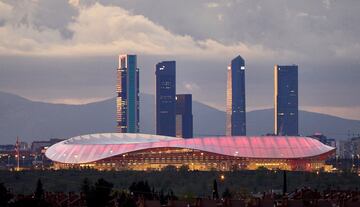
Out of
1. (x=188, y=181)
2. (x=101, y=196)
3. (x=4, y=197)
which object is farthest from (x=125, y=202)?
(x=188, y=181)

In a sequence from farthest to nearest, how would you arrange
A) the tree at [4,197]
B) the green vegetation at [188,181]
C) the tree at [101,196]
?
the green vegetation at [188,181] → the tree at [4,197] → the tree at [101,196]

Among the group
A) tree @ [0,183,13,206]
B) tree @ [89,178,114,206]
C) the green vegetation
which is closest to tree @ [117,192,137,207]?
tree @ [89,178,114,206]

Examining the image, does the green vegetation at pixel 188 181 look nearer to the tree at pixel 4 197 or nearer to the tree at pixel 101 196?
the tree at pixel 4 197

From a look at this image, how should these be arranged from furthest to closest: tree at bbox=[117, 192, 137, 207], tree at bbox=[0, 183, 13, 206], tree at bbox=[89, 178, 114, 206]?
1. tree at bbox=[0, 183, 13, 206]
2. tree at bbox=[89, 178, 114, 206]
3. tree at bbox=[117, 192, 137, 207]

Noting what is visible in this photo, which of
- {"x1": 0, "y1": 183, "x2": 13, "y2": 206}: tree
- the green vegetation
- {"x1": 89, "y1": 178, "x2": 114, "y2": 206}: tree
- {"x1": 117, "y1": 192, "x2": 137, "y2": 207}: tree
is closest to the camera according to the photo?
{"x1": 117, "y1": 192, "x2": 137, "y2": 207}: tree

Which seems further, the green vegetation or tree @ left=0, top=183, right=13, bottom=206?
the green vegetation

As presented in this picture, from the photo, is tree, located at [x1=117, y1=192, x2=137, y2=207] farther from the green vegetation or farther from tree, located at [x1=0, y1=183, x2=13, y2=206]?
the green vegetation

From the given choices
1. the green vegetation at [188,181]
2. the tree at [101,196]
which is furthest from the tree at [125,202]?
the green vegetation at [188,181]

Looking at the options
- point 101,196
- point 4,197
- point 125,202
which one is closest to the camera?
point 125,202

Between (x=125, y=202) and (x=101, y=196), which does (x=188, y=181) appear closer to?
(x=101, y=196)

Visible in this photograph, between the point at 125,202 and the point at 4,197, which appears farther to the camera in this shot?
the point at 4,197

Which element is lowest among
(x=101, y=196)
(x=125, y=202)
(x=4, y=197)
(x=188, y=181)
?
(x=125, y=202)

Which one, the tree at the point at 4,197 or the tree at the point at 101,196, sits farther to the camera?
the tree at the point at 4,197

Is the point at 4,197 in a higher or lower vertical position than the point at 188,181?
lower
